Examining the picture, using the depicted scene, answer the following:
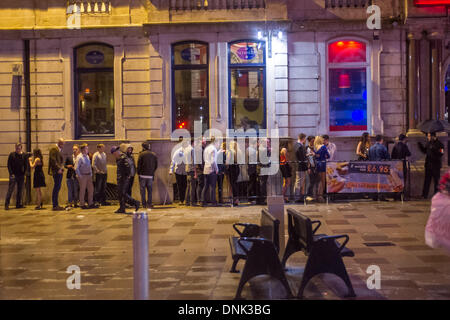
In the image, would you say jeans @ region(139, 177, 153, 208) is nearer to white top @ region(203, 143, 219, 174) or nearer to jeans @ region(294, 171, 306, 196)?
white top @ region(203, 143, 219, 174)

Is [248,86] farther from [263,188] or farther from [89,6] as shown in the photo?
[89,6]

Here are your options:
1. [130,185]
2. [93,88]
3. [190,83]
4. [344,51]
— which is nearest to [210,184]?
[130,185]

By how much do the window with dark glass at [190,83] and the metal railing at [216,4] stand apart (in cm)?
119

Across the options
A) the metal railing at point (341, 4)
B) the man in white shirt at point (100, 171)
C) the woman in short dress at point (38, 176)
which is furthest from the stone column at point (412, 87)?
the woman in short dress at point (38, 176)

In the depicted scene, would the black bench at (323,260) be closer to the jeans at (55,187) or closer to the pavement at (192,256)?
the pavement at (192,256)

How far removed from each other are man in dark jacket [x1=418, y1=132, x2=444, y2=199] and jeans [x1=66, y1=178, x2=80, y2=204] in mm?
10772

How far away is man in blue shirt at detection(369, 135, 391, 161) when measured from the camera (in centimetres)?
1734

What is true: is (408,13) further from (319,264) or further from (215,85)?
(319,264)

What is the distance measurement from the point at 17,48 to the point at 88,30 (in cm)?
249

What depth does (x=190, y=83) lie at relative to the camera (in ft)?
63.5

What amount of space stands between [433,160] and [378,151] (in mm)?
1668
